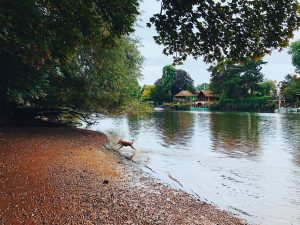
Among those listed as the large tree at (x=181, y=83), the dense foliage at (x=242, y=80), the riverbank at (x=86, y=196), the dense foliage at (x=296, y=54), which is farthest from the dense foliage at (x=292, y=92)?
the riverbank at (x=86, y=196)

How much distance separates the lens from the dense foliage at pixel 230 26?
20.2 feet

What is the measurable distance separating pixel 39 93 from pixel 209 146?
36.5 ft

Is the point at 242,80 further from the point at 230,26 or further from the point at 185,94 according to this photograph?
the point at 230,26

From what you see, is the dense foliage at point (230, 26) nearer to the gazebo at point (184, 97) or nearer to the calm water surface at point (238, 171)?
the calm water surface at point (238, 171)

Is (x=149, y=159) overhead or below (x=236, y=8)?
below

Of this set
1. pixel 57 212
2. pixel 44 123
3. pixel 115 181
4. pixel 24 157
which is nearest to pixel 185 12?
pixel 57 212

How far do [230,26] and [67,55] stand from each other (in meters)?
6.58

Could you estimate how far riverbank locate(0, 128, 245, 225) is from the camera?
21.7ft

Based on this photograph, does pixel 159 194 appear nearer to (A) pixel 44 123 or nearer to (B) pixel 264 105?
(A) pixel 44 123

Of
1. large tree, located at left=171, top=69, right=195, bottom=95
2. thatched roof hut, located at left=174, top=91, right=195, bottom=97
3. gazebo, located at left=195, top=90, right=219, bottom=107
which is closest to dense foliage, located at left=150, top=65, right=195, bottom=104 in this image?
large tree, located at left=171, top=69, right=195, bottom=95

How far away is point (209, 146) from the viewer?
2177 cm

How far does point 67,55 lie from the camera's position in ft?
37.3

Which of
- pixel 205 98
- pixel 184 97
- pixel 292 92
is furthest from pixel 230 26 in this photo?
pixel 184 97

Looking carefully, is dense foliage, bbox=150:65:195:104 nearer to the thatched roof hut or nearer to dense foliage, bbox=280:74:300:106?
the thatched roof hut
